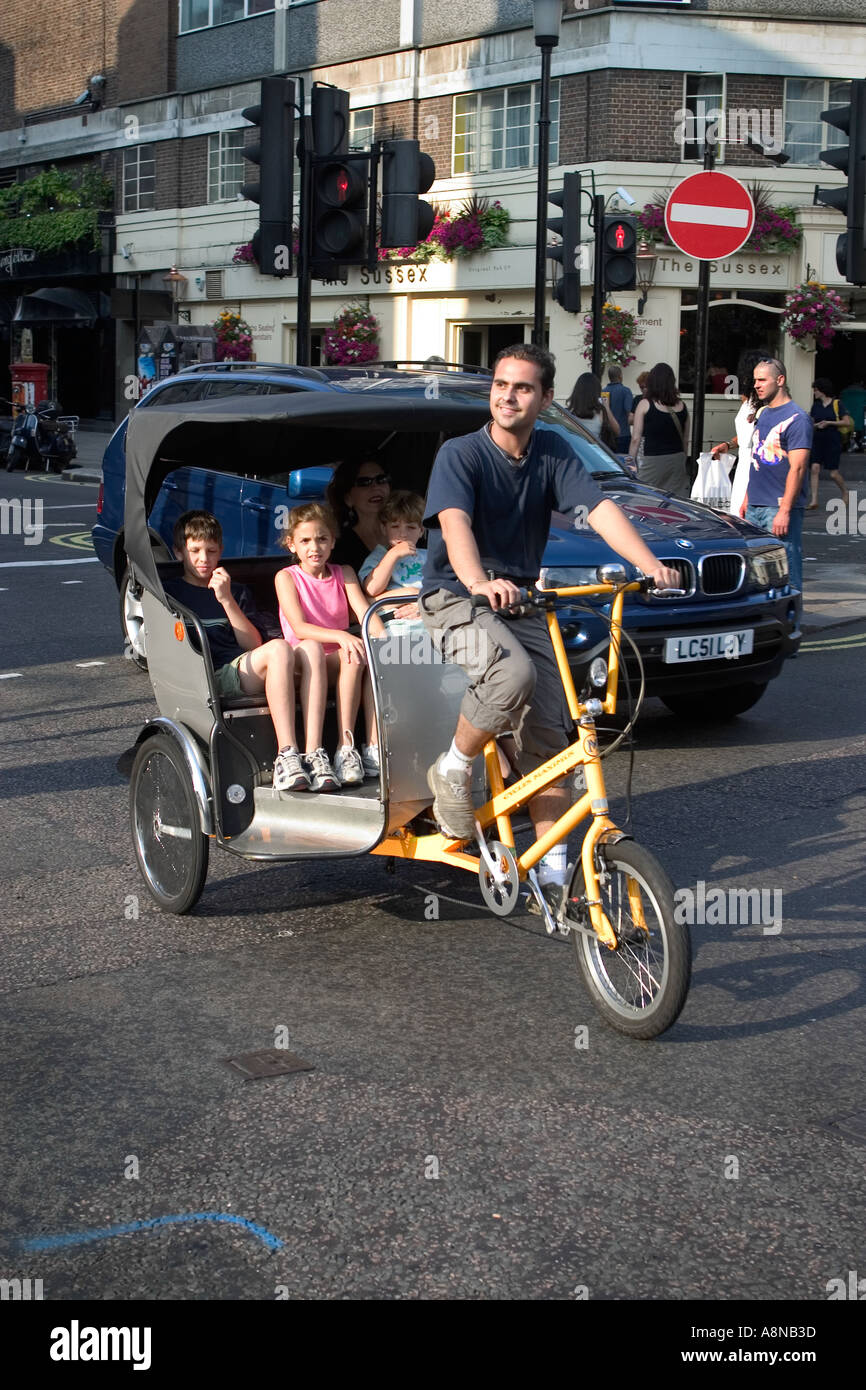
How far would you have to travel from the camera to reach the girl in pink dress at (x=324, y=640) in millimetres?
5430

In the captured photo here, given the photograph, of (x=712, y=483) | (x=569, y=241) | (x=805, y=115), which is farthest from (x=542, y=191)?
(x=805, y=115)

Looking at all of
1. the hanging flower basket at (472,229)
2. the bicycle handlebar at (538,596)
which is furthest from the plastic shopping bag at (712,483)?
the hanging flower basket at (472,229)

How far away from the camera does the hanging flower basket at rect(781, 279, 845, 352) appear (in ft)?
96.5

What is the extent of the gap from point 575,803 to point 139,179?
40.2 metres

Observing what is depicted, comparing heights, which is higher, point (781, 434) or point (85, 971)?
point (781, 434)

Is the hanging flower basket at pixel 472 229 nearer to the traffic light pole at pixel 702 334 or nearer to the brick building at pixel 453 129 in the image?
the brick building at pixel 453 129

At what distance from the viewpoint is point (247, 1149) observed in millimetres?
3723

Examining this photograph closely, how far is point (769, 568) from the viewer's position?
28.3 ft

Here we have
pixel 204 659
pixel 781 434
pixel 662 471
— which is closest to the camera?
pixel 204 659

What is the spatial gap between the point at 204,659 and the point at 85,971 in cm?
114

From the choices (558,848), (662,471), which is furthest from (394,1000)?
(662,471)

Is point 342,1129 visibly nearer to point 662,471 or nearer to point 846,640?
point 846,640

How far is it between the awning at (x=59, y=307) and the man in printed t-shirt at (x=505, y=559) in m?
39.2

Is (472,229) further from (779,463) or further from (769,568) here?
(769,568)
